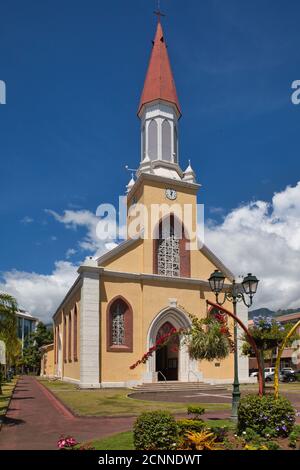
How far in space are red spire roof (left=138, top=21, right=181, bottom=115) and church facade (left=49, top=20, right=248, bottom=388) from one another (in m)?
0.08

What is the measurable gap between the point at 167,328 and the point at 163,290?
2703mm

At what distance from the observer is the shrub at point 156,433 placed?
866cm

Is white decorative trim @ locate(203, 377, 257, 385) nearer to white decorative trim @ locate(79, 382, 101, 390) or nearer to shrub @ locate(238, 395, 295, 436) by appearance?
white decorative trim @ locate(79, 382, 101, 390)

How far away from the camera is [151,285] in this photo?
1237 inches

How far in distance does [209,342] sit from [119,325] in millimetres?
15750

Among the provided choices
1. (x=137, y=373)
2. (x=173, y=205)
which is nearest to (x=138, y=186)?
(x=173, y=205)

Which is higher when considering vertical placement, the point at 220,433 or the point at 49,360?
the point at 220,433

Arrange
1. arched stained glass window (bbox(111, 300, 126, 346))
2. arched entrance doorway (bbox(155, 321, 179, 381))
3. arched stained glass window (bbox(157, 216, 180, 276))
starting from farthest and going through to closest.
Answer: arched stained glass window (bbox(157, 216, 180, 276)) < arched entrance doorway (bbox(155, 321, 179, 381)) < arched stained glass window (bbox(111, 300, 126, 346))

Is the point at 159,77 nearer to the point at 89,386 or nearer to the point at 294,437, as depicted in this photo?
the point at 89,386

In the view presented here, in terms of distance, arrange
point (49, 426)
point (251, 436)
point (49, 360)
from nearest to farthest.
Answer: point (251, 436), point (49, 426), point (49, 360)

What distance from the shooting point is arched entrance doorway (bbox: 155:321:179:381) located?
105ft

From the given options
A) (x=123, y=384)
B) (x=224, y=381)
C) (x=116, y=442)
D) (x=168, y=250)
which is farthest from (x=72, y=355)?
(x=116, y=442)

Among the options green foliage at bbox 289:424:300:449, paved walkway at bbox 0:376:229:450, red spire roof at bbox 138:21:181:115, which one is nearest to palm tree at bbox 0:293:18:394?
paved walkway at bbox 0:376:229:450
